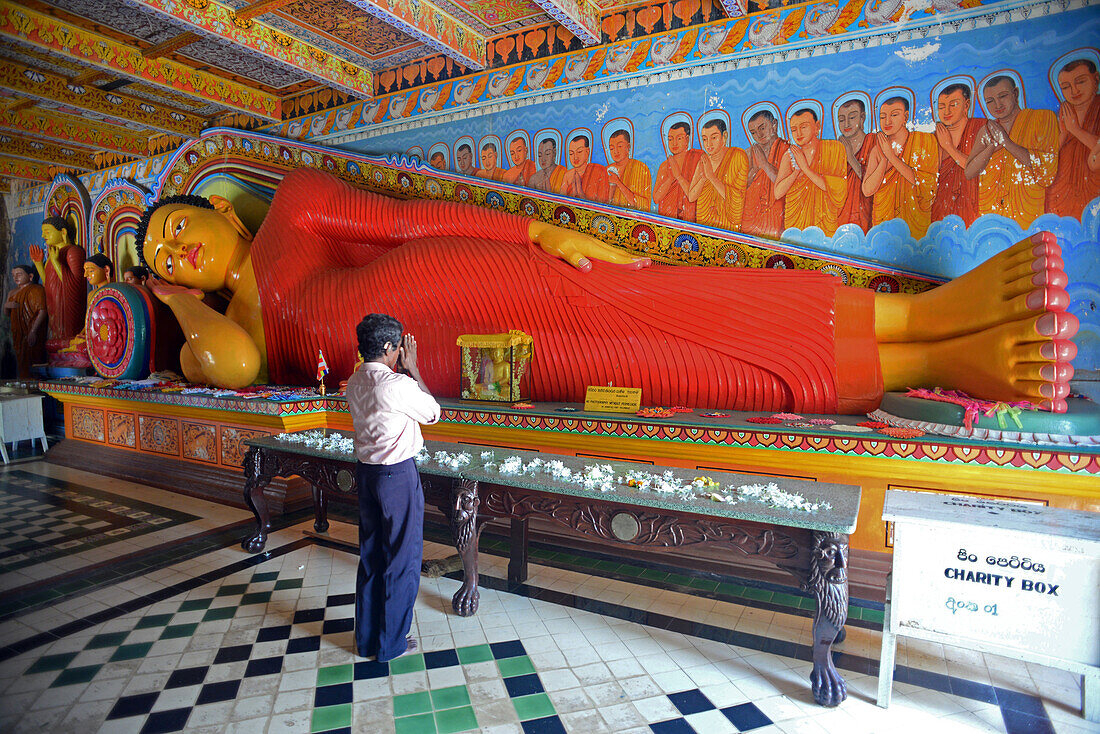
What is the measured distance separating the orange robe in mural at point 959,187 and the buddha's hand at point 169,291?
5.61 m

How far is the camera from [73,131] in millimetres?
6844

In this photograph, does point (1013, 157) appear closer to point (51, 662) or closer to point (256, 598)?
point (256, 598)

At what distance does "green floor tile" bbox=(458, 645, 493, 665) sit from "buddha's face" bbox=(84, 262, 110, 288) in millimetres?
7228

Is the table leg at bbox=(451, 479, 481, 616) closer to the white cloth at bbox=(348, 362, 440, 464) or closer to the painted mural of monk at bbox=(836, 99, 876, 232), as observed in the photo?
the white cloth at bbox=(348, 362, 440, 464)

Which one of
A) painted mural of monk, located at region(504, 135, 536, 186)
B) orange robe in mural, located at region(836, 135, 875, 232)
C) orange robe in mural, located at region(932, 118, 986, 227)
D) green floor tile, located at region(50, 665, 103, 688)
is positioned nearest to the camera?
green floor tile, located at region(50, 665, 103, 688)

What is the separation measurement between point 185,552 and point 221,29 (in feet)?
11.9

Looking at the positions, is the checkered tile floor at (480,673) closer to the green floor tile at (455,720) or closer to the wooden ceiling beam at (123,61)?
the green floor tile at (455,720)

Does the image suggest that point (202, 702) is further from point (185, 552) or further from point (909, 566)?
point (909, 566)

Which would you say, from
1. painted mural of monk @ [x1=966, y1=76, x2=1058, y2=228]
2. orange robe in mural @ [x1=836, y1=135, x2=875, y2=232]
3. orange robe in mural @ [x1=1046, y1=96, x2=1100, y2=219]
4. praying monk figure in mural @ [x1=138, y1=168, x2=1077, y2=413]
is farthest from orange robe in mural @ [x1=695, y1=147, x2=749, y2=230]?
orange robe in mural @ [x1=1046, y1=96, x2=1100, y2=219]

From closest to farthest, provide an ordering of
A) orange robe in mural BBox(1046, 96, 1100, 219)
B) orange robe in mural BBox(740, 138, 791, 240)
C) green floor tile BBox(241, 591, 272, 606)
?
green floor tile BBox(241, 591, 272, 606)
orange robe in mural BBox(1046, 96, 1100, 219)
orange robe in mural BBox(740, 138, 791, 240)

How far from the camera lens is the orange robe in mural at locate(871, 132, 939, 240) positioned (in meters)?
3.47

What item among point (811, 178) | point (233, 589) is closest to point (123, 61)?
point (233, 589)

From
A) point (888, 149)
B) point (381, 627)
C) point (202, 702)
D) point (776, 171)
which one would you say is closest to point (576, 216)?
point (776, 171)

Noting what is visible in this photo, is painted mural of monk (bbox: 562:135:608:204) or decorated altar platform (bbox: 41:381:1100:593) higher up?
painted mural of monk (bbox: 562:135:608:204)
